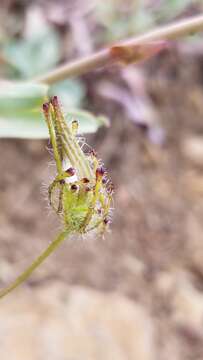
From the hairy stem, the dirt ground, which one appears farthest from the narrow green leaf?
the dirt ground

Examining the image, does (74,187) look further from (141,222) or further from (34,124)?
(141,222)

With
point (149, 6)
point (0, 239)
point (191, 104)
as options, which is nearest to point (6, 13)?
point (149, 6)

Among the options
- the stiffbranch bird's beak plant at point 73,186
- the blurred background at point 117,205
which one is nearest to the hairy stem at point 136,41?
the blurred background at point 117,205

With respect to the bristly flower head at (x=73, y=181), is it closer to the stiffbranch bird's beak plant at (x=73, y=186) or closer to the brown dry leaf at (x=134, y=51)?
the stiffbranch bird's beak plant at (x=73, y=186)

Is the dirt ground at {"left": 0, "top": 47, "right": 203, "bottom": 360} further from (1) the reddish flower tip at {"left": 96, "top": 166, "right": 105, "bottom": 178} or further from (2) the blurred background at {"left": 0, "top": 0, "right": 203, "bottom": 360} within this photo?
(1) the reddish flower tip at {"left": 96, "top": 166, "right": 105, "bottom": 178}

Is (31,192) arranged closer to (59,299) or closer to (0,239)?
(0,239)

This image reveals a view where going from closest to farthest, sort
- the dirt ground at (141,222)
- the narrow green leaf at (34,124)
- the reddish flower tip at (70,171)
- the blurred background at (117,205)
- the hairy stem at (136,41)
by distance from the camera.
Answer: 1. the reddish flower tip at (70,171)
2. the hairy stem at (136,41)
3. the narrow green leaf at (34,124)
4. the blurred background at (117,205)
5. the dirt ground at (141,222)

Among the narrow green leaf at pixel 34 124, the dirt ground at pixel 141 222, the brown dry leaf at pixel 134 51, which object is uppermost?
the brown dry leaf at pixel 134 51
